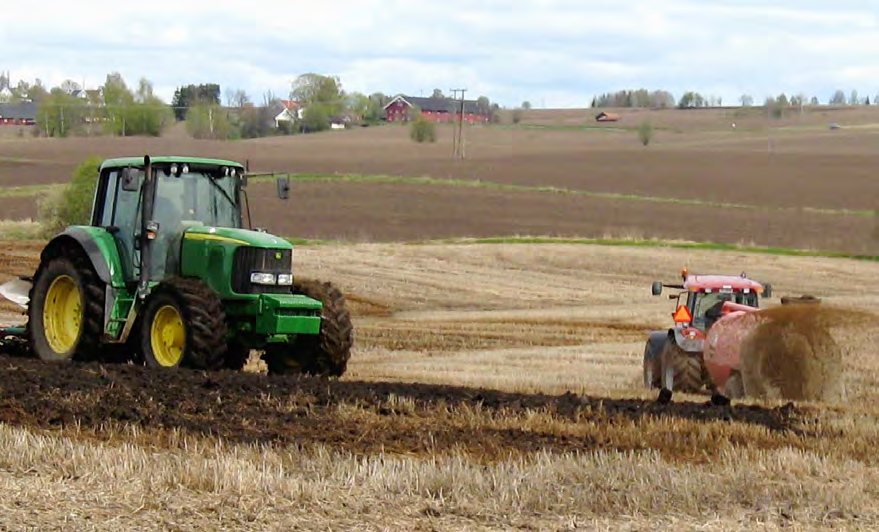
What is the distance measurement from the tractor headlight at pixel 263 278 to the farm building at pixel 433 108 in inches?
4437

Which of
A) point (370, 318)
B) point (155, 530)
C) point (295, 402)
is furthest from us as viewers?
point (370, 318)

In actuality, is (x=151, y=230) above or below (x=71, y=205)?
above

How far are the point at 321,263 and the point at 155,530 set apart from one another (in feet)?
86.3

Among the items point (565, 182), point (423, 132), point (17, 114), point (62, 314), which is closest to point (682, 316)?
point (62, 314)

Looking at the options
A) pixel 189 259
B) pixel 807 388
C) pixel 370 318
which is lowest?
pixel 370 318

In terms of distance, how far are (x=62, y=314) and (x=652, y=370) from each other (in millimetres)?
6483

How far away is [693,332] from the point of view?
1495 cm

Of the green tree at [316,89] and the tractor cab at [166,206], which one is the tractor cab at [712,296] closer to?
the tractor cab at [166,206]

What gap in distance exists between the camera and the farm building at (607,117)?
116438 millimetres

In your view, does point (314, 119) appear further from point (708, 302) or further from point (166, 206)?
point (166, 206)

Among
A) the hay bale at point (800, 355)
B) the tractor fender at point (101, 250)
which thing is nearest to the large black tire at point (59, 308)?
the tractor fender at point (101, 250)

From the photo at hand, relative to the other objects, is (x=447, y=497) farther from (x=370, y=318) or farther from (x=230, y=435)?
(x=370, y=318)

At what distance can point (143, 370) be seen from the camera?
11750mm

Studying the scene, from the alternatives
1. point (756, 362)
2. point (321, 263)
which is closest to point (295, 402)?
point (756, 362)
